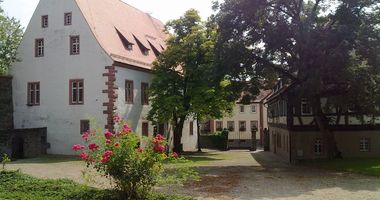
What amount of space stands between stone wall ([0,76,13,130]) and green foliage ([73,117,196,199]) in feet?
80.2

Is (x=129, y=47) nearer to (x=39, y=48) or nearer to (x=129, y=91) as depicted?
(x=129, y=91)

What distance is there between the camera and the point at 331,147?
29219 millimetres

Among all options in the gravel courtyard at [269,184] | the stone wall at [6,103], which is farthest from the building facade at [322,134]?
the stone wall at [6,103]

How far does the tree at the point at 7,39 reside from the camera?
44.3m

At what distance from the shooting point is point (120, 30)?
119ft

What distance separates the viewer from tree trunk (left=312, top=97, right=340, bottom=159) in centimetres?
2823

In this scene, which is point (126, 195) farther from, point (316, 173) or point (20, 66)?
point (20, 66)

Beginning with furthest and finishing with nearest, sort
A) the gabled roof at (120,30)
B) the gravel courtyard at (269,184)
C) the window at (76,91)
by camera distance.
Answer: the gabled roof at (120,30)
the window at (76,91)
the gravel courtyard at (269,184)

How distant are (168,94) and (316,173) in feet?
46.9

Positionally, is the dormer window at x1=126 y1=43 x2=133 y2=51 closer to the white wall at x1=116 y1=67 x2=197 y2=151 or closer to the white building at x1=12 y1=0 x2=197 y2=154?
the white building at x1=12 y1=0 x2=197 y2=154

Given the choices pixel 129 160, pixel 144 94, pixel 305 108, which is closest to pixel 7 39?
pixel 144 94

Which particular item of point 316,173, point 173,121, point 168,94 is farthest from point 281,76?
point 173,121

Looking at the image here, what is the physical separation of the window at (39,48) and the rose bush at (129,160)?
925 inches

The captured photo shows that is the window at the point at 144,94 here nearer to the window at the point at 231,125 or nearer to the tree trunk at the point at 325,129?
the tree trunk at the point at 325,129
